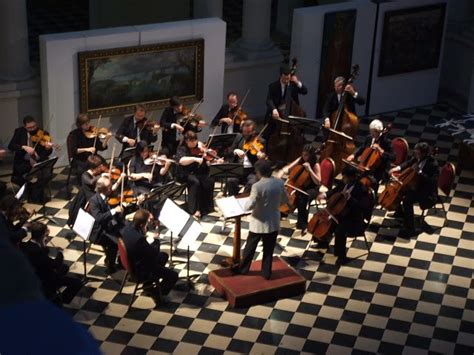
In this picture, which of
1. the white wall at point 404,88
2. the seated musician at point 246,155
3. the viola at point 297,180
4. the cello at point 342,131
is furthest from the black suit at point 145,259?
the white wall at point 404,88

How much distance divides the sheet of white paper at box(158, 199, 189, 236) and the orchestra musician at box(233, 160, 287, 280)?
68cm

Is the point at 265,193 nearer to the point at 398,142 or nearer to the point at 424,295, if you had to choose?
the point at 424,295

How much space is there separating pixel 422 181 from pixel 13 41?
5.71m

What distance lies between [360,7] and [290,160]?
2929 millimetres

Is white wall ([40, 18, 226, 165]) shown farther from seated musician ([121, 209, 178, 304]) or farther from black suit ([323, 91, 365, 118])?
seated musician ([121, 209, 178, 304])

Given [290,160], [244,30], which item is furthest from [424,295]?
[244,30]

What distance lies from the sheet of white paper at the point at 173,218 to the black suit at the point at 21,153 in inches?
106

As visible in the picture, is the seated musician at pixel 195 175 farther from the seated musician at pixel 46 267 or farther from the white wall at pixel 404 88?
the white wall at pixel 404 88

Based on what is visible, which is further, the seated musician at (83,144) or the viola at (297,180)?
the seated musician at (83,144)

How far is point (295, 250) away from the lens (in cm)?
1049

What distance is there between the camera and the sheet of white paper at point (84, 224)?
8.77 metres

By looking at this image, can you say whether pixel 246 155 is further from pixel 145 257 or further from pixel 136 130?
pixel 145 257

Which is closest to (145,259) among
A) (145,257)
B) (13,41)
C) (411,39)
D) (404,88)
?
(145,257)

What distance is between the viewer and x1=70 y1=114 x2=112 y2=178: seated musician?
11141 mm
